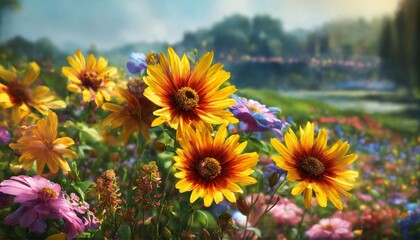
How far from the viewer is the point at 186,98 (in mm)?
599

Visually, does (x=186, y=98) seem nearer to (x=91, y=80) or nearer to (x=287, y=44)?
(x=91, y=80)

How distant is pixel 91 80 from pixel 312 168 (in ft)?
1.11

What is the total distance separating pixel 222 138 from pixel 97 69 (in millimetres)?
278

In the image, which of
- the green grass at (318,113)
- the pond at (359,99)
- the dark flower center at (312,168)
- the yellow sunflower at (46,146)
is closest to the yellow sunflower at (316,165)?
the dark flower center at (312,168)

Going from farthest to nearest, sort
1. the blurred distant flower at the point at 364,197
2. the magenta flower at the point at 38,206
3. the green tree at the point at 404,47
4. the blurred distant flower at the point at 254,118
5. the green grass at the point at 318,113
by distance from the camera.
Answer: the green tree at the point at 404,47 → the green grass at the point at 318,113 → the blurred distant flower at the point at 364,197 → the blurred distant flower at the point at 254,118 → the magenta flower at the point at 38,206

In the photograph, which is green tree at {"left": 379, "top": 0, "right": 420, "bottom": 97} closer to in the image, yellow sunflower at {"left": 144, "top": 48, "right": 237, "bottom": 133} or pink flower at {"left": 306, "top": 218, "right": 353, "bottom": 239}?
pink flower at {"left": 306, "top": 218, "right": 353, "bottom": 239}

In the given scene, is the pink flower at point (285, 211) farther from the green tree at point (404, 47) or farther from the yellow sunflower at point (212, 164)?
the green tree at point (404, 47)

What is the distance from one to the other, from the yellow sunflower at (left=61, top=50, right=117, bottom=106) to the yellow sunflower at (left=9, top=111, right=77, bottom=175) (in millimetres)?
120

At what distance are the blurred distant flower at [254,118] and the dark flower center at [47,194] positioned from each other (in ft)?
0.79

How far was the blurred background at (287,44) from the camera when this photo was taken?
222 cm

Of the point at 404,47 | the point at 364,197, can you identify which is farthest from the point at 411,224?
the point at 404,47

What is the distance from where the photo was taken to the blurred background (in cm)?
222

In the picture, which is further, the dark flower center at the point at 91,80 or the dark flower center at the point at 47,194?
the dark flower center at the point at 91,80

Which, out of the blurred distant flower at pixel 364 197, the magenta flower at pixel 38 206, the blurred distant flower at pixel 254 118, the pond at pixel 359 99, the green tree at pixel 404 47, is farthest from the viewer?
the green tree at pixel 404 47
